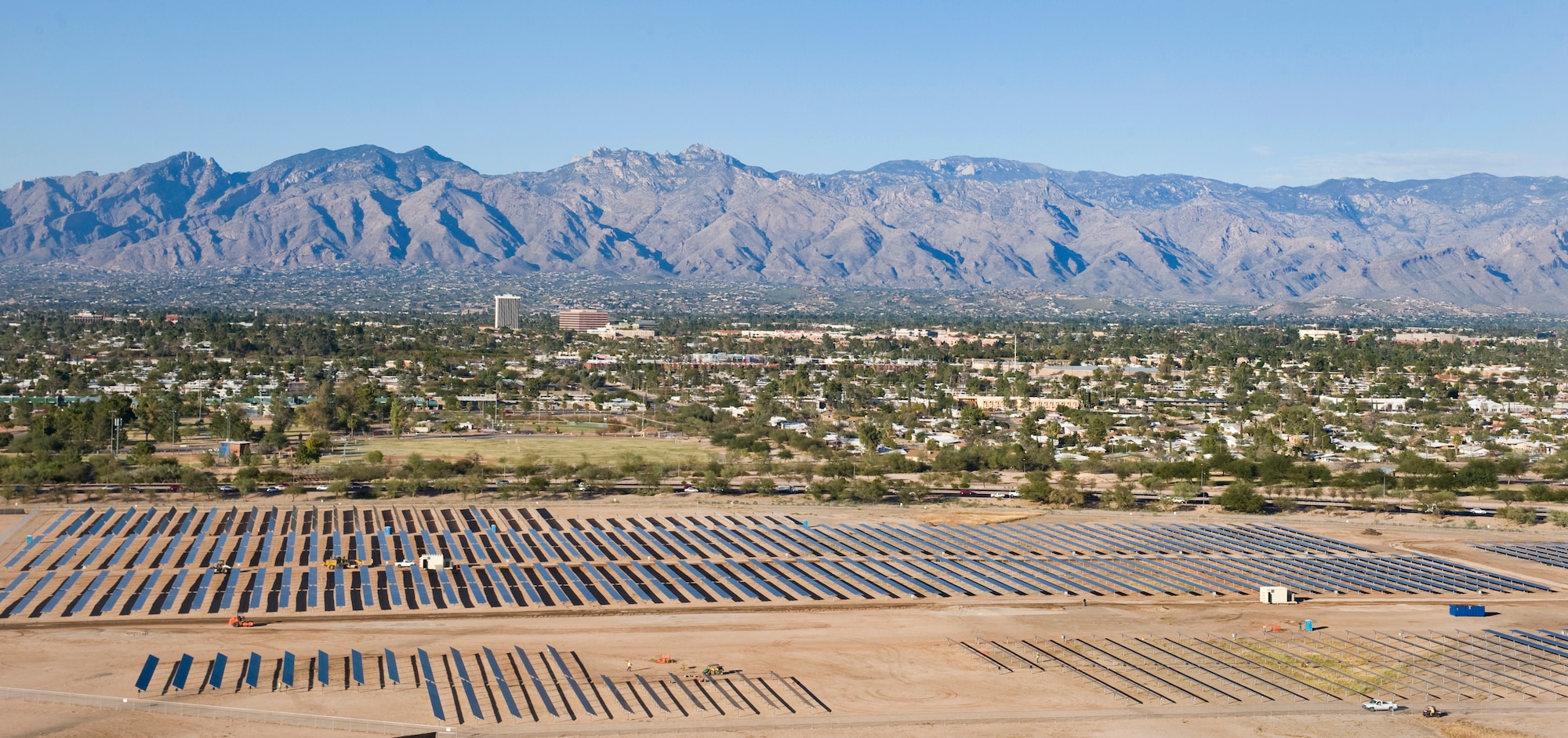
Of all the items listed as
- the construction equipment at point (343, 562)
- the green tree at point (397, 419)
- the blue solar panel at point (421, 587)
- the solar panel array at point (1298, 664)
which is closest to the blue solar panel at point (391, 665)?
the blue solar panel at point (421, 587)

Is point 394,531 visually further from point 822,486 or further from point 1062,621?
point 1062,621

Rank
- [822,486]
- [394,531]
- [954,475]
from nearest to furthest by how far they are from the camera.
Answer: [394,531] < [822,486] < [954,475]

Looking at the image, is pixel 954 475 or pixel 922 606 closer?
pixel 922 606

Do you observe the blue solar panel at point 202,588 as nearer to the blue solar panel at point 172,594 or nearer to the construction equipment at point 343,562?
the blue solar panel at point 172,594

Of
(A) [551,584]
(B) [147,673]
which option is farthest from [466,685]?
(A) [551,584]

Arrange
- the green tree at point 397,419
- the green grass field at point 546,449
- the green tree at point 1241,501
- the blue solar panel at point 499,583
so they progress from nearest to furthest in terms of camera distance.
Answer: the blue solar panel at point 499,583 → the green tree at point 1241,501 → the green grass field at point 546,449 → the green tree at point 397,419

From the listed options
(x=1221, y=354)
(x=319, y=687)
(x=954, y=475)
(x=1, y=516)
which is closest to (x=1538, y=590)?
(x=954, y=475)

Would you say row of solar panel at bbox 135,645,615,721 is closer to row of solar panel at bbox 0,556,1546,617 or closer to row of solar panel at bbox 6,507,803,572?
row of solar panel at bbox 0,556,1546,617
